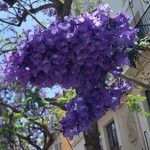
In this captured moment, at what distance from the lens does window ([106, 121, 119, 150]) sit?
26212 mm

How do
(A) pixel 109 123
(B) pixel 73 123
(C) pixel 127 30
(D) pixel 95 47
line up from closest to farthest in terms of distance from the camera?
(D) pixel 95 47, (C) pixel 127 30, (B) pixel 73 123, (A) pixel 109 123

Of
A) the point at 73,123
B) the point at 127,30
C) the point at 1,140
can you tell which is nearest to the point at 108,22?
the point at 127,30

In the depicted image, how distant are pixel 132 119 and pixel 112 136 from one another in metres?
3.90

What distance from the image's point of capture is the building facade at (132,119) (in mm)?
21156

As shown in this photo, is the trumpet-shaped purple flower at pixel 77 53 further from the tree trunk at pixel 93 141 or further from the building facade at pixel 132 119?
the building facade at pixel 132 119

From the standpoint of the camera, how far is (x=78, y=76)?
7805mm

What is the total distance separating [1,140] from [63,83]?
16.9 meters

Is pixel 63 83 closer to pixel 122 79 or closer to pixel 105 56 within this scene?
pixel 105 56

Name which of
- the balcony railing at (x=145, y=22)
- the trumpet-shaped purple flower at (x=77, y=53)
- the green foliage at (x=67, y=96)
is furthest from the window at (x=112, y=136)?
the trumpet-shaped purple flower at (x=77, y=53)

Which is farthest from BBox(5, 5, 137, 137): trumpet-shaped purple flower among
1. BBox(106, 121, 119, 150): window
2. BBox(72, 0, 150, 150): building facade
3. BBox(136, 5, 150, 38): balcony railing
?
BBox(106, 121, 119, 150): window

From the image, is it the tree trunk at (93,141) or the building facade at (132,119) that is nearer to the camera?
the tree trunk at (93,141)

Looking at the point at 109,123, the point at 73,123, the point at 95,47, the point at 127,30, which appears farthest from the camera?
the point at 109,123

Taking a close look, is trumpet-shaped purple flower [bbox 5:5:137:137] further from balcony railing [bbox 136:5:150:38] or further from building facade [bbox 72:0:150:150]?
balcony railing [bbox 136:5:150:38]

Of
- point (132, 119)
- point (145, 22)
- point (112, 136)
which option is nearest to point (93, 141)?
point (132, 119)
